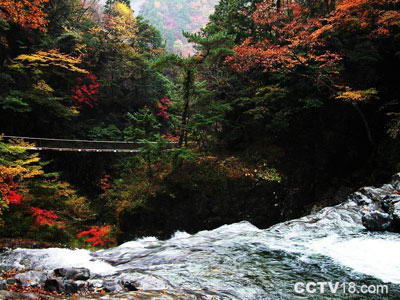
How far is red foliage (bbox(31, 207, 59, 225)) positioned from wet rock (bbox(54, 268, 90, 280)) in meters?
7.10

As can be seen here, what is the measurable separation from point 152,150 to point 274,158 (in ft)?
20.4

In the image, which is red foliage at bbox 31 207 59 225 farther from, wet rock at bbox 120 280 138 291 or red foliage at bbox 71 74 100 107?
red foliage at bbox 71 74 100 107

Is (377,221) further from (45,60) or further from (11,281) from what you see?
(45,60)

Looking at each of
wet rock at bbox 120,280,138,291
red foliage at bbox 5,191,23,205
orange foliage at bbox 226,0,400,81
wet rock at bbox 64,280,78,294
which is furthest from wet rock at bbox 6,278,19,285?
orange foliage at bbox 226,0,400,81

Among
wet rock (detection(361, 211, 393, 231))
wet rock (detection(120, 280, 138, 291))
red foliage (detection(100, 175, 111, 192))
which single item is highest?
wet rock (detection(361, 211, 393, 231))

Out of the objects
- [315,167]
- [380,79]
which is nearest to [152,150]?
[315,167]

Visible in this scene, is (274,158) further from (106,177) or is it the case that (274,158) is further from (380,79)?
(106,177)

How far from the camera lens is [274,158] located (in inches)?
547

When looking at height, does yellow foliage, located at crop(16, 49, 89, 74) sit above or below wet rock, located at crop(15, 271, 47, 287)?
above

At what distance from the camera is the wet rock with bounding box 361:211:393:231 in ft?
21.3

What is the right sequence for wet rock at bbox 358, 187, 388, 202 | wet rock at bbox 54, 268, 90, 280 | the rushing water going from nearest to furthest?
the rushing water
wet rock at bbox 54, 268, 90, 280
wet rock at bbox 358, 187, 388, 202

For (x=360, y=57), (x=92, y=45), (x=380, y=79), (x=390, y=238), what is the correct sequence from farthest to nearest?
(x=92, y=45)
(x=380, y=79)
(x=360, y=57)
(x=390, y=238)

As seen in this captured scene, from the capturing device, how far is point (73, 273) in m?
4.71

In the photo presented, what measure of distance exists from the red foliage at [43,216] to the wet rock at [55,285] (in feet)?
25.1
